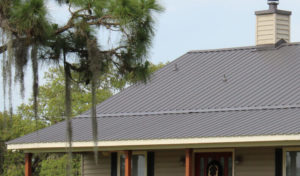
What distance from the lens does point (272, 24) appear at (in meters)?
20.8

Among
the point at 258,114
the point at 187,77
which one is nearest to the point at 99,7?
the point at 258,114

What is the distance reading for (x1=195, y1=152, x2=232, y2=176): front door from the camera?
17375 millimetres

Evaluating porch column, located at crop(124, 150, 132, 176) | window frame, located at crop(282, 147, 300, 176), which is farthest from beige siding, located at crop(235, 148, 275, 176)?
porch column, located at crop(124, 150, 132, 176)

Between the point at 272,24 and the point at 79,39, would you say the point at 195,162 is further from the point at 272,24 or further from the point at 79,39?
the point at 79,39

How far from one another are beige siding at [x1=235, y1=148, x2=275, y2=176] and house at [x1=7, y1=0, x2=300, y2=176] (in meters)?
0.02

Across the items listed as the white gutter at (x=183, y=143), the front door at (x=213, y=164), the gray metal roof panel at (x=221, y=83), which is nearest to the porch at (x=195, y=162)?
the front door at (x=213, y=164)

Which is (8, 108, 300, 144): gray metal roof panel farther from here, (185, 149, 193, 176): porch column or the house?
(185, 149, 193, 176): porch column

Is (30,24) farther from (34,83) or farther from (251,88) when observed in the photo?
(251,88)

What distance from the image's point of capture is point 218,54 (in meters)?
20.7

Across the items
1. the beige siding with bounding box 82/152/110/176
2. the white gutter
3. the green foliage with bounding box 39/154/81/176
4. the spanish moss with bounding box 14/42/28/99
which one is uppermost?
the spanish moss with bounding box 14/42/28/99

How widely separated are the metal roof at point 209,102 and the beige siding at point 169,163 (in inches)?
33.8

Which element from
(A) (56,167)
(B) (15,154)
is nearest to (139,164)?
(A) (56,167)

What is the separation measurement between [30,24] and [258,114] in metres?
9.28

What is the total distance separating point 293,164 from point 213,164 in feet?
7.00
